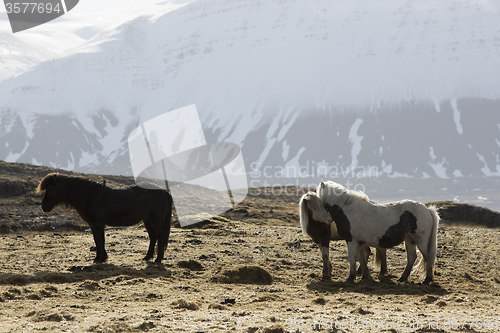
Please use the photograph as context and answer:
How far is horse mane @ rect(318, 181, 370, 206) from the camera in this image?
456 inches

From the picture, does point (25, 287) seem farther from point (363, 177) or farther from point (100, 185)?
point (363, 177)

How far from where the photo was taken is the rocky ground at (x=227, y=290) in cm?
707

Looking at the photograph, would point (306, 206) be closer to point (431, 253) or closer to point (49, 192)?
point (431, 253)

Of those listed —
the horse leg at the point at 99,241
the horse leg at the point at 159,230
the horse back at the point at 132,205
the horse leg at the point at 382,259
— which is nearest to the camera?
the horse leg at the point at 99,241

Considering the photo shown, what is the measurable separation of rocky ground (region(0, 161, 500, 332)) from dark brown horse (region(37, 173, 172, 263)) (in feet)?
3.69

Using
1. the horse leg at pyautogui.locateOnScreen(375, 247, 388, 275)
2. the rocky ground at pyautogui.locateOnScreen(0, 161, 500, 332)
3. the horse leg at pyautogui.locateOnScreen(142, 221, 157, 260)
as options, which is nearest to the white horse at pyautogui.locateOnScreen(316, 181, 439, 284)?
the rocky ground at pyautogui.locateOnScreen(0, 161, 500, 332)

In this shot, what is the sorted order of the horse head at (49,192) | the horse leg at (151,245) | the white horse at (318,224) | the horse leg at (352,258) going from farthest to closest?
the horse leg at (151,245) < the horse head at (49,192) < the white horse at (318,224) < the horse leg at (352,258)

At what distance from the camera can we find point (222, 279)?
1078cm

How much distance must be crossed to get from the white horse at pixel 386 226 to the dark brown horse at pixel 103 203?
15.7 feet

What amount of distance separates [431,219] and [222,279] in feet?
19.6

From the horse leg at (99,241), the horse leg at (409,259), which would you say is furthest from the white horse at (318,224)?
the horse leg at (99,241)

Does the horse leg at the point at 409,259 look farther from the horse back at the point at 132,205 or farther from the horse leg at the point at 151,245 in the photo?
the horse leg at the point at 151,245

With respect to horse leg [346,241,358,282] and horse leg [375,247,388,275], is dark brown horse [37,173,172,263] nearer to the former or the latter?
horse leg [346,241,358,282]

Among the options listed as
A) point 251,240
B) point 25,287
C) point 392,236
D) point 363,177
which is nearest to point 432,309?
point 392,236
